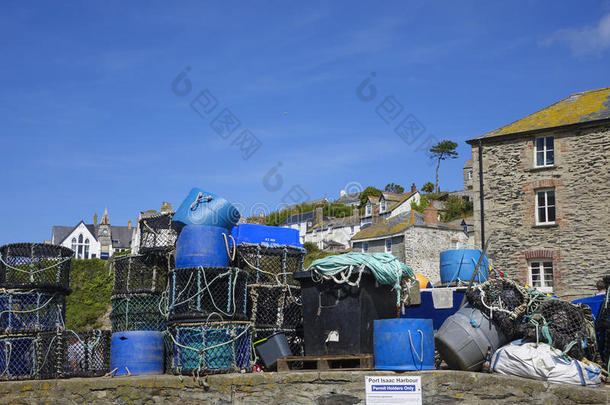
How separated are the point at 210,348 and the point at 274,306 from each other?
4.59 feet

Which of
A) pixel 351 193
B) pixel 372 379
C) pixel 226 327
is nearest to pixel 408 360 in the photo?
pixel 372 379

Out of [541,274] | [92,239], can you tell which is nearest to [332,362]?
[541,274]

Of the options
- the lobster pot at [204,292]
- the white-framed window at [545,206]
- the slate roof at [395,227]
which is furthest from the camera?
the slate roof at [395,227]

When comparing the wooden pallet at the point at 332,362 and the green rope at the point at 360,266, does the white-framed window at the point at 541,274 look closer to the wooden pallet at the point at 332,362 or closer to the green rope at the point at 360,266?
the green rope at the point at 360,266

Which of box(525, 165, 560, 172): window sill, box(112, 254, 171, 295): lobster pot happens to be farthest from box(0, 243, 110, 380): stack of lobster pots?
box(525, 165, 560, 172): window sill

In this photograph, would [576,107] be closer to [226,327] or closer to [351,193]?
[226,327]

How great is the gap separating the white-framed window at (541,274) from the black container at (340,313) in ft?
43.1

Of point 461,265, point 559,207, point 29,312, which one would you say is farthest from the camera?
point 559,207

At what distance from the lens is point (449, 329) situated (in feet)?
24.4

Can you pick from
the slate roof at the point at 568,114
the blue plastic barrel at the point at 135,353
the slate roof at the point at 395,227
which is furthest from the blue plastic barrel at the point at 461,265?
the slate roof at the point at 395,227

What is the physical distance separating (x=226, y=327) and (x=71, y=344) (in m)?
2.20

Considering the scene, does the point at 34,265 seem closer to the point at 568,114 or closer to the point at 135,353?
the point at 135,353

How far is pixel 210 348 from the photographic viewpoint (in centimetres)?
760

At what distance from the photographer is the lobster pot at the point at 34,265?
848 cm
